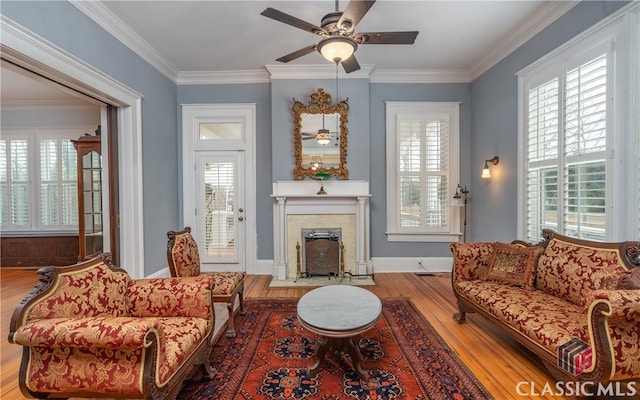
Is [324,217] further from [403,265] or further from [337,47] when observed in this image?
[337,47]

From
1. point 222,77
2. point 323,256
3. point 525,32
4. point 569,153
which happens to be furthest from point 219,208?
point 525,32

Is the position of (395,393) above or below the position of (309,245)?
below

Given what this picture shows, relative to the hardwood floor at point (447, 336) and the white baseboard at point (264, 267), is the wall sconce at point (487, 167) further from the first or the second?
the white baseboard at point (264, 267)

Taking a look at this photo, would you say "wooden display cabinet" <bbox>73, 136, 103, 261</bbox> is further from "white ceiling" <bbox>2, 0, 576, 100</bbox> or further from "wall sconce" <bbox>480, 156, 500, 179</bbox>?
"wall sconce" <bbox>480, 156, 500, 179</bbox>

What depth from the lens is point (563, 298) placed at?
221cm

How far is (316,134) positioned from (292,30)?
4.61 ft

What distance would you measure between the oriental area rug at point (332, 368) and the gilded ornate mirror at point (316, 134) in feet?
7.36

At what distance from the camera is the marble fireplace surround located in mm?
4184

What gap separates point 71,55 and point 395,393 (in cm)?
368

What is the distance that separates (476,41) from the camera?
3.52m

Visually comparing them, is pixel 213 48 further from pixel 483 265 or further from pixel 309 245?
pixel 483 265

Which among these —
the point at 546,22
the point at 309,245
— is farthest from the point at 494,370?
the point at 546,22

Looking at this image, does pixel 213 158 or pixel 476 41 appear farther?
pixel 213 158

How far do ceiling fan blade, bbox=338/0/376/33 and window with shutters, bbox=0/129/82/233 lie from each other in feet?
17.9
